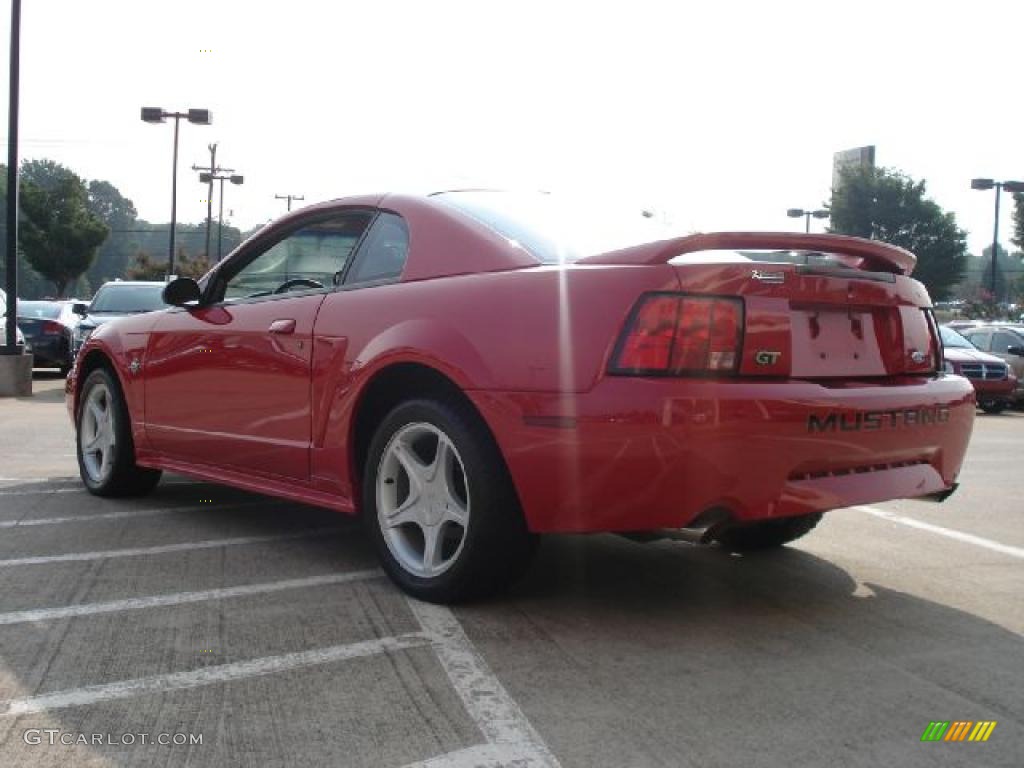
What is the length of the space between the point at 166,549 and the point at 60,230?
46.8 meters

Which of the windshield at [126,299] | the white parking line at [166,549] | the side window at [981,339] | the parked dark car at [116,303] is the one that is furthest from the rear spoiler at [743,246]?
the side window at [981,339]

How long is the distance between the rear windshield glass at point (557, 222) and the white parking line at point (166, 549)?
6.03ft

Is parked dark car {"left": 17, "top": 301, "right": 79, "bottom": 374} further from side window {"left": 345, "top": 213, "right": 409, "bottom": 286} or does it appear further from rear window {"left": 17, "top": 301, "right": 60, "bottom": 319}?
side window {"left": 345, "top": 213, "right": 409, "bottom": 286}

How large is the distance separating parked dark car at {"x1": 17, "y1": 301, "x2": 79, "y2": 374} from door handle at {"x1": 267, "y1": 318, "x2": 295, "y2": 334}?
555 inches

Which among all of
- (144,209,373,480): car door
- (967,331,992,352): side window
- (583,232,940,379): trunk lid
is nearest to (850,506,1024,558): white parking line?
(583,232,940,379): trunk lid

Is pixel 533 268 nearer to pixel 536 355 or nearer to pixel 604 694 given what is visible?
pixel 536 355

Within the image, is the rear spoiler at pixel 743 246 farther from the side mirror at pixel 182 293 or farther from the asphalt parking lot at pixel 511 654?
the side mirror at pixel 182 293

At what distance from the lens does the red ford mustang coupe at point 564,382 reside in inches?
129

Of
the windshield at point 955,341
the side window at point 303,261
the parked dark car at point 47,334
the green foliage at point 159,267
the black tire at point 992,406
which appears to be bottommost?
the black tire at point 992,406

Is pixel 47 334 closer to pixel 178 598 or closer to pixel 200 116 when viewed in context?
pixel 178 598

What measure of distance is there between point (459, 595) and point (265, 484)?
1.36 metres

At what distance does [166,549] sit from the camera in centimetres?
468

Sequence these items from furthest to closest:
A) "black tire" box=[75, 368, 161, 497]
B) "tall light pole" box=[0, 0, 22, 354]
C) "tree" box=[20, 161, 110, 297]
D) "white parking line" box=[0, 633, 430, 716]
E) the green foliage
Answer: "tree" box=[20, 161, 110, 297]
the green foliage
"tall light pole" box=[0, 0, 22, 354]
"black tire" box=[75, 368, 161, 497]
"white parking line" box=[0, 633, 430, 716]

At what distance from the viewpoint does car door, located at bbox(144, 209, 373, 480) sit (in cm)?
441
